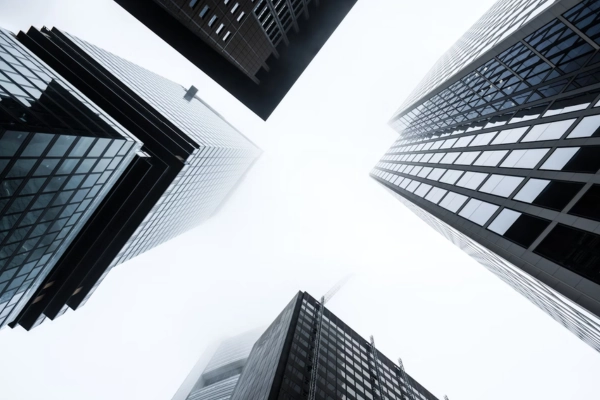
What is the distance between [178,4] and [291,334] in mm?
54740

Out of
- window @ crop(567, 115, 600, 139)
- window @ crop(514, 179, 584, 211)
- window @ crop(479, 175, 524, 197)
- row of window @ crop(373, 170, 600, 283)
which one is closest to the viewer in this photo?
row of window @ crop(373, 170, 600, 283)

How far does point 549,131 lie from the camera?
66.1 ft

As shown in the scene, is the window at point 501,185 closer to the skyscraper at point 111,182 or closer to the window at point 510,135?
the window at point 510,135

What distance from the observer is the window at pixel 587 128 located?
15.9 meters

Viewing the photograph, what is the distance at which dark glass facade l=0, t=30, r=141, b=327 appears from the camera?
18469 mm

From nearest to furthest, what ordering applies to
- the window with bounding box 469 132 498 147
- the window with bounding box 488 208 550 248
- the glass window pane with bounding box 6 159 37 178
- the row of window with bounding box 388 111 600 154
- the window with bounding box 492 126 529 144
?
the row of window with bounding box 388 111 600 154 < the window with bounding box 488 208 550 248 < the glass window pane with bounding box 6 159 37 178 < the window with bounding box 492 126 529 144 < the window with bounding box 469 132 498 147

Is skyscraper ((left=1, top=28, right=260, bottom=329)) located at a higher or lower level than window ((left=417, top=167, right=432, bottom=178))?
lower

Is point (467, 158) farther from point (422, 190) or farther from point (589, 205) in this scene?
point (589, 205)

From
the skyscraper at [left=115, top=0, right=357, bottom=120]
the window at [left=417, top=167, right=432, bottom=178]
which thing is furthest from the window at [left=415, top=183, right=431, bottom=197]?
the skyscraper at [left=115, top=0, right=357, bottom=120]

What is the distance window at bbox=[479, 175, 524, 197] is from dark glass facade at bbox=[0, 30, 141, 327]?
91.9ft

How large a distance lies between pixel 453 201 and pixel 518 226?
1005cm

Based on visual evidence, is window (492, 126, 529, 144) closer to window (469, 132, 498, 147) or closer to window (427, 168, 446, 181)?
window (469, 132, 498, 147)

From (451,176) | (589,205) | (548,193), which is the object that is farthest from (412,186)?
(589,205)

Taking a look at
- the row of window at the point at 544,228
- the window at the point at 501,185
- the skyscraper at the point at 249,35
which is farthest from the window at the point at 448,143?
the skyscraper at the point at 249,35
